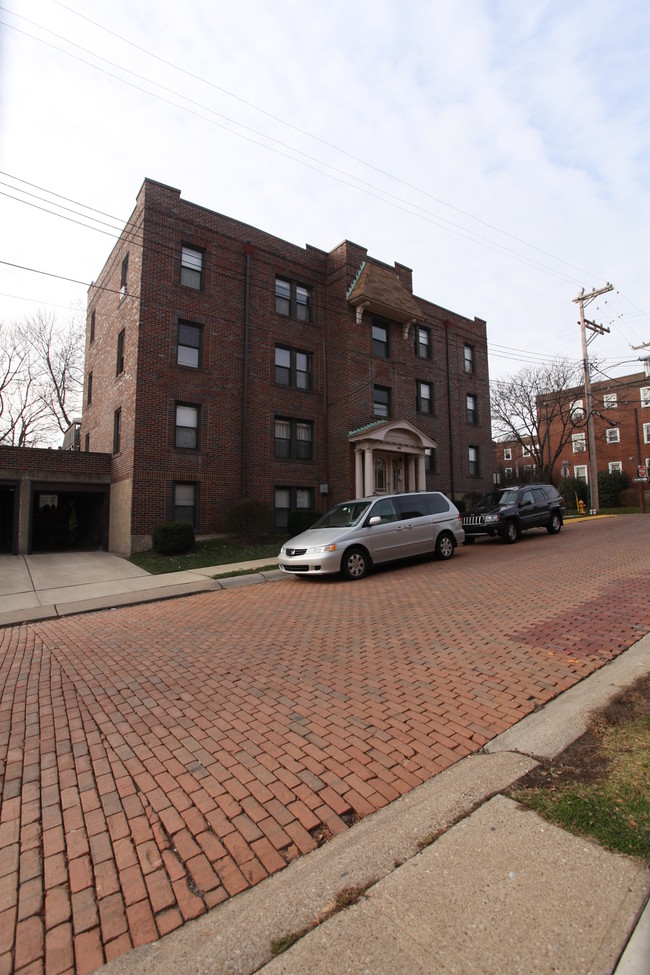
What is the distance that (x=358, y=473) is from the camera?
18641 millimetres

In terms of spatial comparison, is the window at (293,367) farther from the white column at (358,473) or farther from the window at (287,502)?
the window at (287,502)

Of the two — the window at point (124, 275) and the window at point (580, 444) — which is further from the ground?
the window at point (124, 275)

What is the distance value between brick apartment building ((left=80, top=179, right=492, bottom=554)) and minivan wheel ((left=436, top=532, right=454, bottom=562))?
674 centimetres

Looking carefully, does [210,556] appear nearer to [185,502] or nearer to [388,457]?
[185,502]

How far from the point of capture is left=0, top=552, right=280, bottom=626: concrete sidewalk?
347 inches

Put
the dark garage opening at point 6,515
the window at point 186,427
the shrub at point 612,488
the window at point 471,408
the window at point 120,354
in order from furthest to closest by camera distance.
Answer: the shrub at point 612,488
the window at point 471,408
the dark garage opening at point 6,515
the window at point 120,354
the window at point 186,427

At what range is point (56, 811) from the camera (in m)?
2.68

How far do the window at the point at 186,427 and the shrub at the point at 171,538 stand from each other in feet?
10.7

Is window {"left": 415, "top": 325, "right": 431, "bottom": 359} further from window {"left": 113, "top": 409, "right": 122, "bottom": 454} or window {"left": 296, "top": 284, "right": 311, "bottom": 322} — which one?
window {"left": 113, "top": 409, "right": 122, "bottom": 454}

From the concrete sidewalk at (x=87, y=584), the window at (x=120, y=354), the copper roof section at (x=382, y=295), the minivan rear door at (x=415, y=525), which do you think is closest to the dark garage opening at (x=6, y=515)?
the concrete sidewalk at (x=87, y=584)

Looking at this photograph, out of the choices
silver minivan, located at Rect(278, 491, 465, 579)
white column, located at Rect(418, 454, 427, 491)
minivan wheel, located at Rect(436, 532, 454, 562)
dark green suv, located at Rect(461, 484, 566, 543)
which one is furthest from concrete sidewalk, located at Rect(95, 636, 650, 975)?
white column, located at Rect(418, 454, 427, 491)

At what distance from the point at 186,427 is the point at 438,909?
51.6 feet

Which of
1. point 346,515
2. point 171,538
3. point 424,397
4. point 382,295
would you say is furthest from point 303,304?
point 346,515

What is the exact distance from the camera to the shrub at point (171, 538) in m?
13.8
